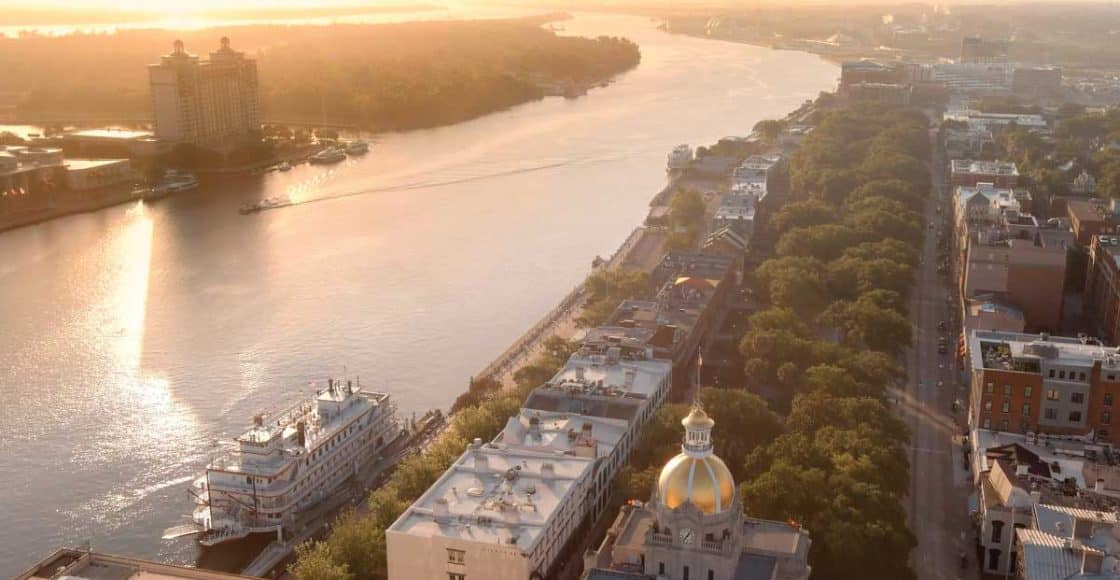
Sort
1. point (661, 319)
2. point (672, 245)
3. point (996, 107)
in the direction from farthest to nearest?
point (996, 107) < point (672, 245) < point (661, 319)

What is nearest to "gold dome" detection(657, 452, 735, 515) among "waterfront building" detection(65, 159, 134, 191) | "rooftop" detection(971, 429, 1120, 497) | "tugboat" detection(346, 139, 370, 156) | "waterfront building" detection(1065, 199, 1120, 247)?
"rooftop" detection(971, 429, 1120, 497)

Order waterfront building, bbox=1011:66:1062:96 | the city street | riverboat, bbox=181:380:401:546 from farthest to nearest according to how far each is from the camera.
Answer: waterfront building, bbox=1011:66:1062:96
riverboat, bbox=181:380:401:546
the city street

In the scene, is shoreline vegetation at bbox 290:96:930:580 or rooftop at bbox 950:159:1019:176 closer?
shoreline vegetation at bbox 290:96:930:580

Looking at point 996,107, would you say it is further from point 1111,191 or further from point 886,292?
point 886,292

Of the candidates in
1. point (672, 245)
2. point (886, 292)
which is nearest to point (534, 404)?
point (886, 292)

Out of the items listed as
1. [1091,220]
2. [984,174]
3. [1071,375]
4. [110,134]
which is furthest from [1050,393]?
[110,134]

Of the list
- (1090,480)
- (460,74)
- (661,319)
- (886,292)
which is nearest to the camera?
(1090,480)

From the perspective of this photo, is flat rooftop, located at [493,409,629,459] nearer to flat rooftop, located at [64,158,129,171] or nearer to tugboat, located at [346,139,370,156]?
flat rooftop, located at [64,158,129,171]

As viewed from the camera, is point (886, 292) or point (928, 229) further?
point (928, 229)
